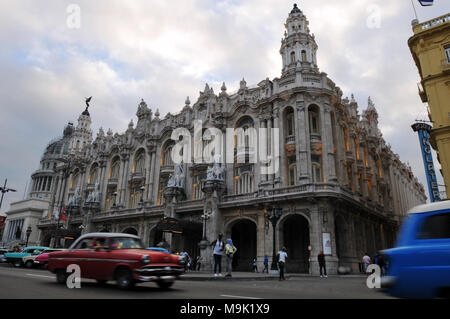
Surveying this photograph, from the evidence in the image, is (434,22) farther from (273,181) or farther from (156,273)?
(156,273)

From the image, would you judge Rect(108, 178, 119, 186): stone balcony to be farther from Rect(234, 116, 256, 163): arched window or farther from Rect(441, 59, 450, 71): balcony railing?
Rect(441, 59, 450, 71): balcony railing

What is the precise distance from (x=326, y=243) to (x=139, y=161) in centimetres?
2862

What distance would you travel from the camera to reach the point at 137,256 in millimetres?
8844

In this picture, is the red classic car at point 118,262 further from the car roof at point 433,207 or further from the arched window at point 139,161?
the arched window at point 139,161

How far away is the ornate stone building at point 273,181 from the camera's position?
2858 cm

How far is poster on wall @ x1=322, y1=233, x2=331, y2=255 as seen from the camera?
83.3ft

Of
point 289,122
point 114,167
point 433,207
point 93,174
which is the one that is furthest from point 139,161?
point 433,207

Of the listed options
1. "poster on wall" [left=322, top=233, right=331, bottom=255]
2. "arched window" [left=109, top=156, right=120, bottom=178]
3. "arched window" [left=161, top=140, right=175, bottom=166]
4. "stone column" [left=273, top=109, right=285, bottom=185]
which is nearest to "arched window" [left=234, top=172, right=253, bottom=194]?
"stone column" [left=273, top=109, right=285, bottom=185]

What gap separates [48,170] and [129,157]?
6721 centimetres

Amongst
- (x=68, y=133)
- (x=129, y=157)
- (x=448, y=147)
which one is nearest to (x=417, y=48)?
(x=448, y=147)

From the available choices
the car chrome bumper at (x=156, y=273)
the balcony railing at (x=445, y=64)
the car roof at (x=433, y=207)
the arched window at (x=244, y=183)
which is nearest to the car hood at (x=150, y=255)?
the car chrome bumper at (x=156, y=273)

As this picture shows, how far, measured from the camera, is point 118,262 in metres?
9.09

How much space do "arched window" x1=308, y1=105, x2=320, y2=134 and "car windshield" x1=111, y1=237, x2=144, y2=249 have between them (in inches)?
978
